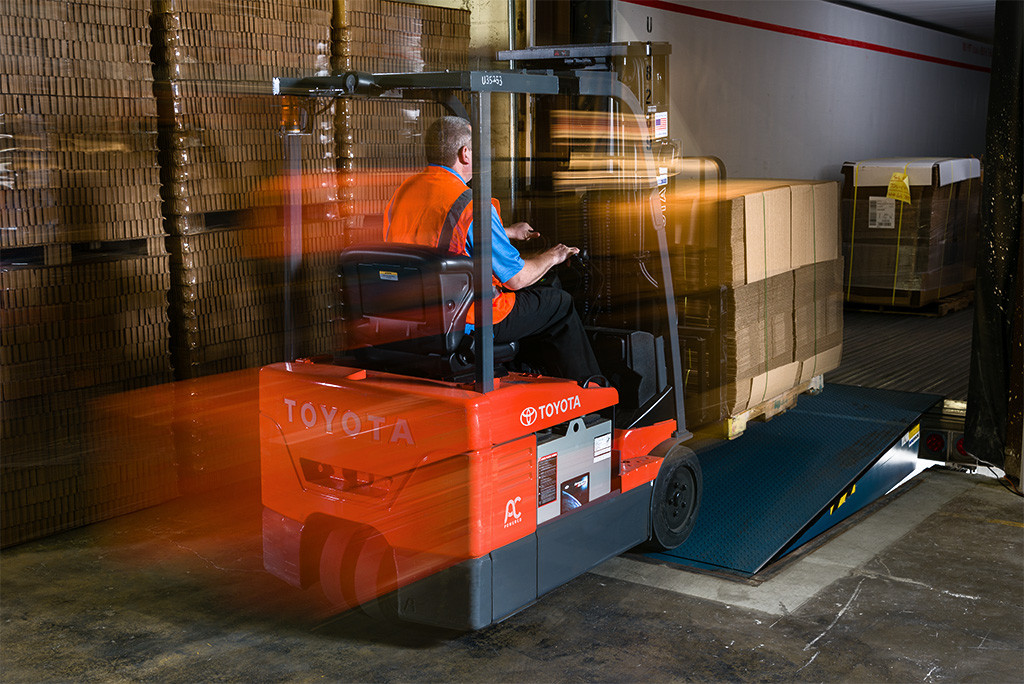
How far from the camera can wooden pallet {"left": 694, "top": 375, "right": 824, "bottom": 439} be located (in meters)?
5.18

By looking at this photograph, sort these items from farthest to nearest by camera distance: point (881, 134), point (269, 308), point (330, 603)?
point (881, 134), point (269, 308), point (330, 603)

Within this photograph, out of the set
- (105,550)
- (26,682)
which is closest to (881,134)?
(105,550)

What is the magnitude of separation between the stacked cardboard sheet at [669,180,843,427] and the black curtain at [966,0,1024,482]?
38.1 inches

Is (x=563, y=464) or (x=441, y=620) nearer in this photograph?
(x=441, y=620)

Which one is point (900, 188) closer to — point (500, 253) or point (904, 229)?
point (904, 229)

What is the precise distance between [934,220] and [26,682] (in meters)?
8.07

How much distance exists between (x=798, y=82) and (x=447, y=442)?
24.6ft

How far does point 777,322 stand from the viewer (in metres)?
5.47

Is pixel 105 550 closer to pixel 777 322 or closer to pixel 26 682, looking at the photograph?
pixel 26 682

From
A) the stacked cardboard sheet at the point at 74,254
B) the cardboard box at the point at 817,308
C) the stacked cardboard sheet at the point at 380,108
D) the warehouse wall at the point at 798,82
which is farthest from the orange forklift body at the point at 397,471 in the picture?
the warehouse wall at the point at 798,82

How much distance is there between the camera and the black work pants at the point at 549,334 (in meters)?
3.83

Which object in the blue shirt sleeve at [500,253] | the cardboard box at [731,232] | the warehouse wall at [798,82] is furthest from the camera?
the warehouse wall at [798,82]

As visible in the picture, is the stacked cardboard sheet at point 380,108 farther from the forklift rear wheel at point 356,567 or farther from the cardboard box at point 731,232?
the forklift rear wheel at point 356,567

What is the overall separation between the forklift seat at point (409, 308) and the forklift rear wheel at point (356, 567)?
0.62 meters
